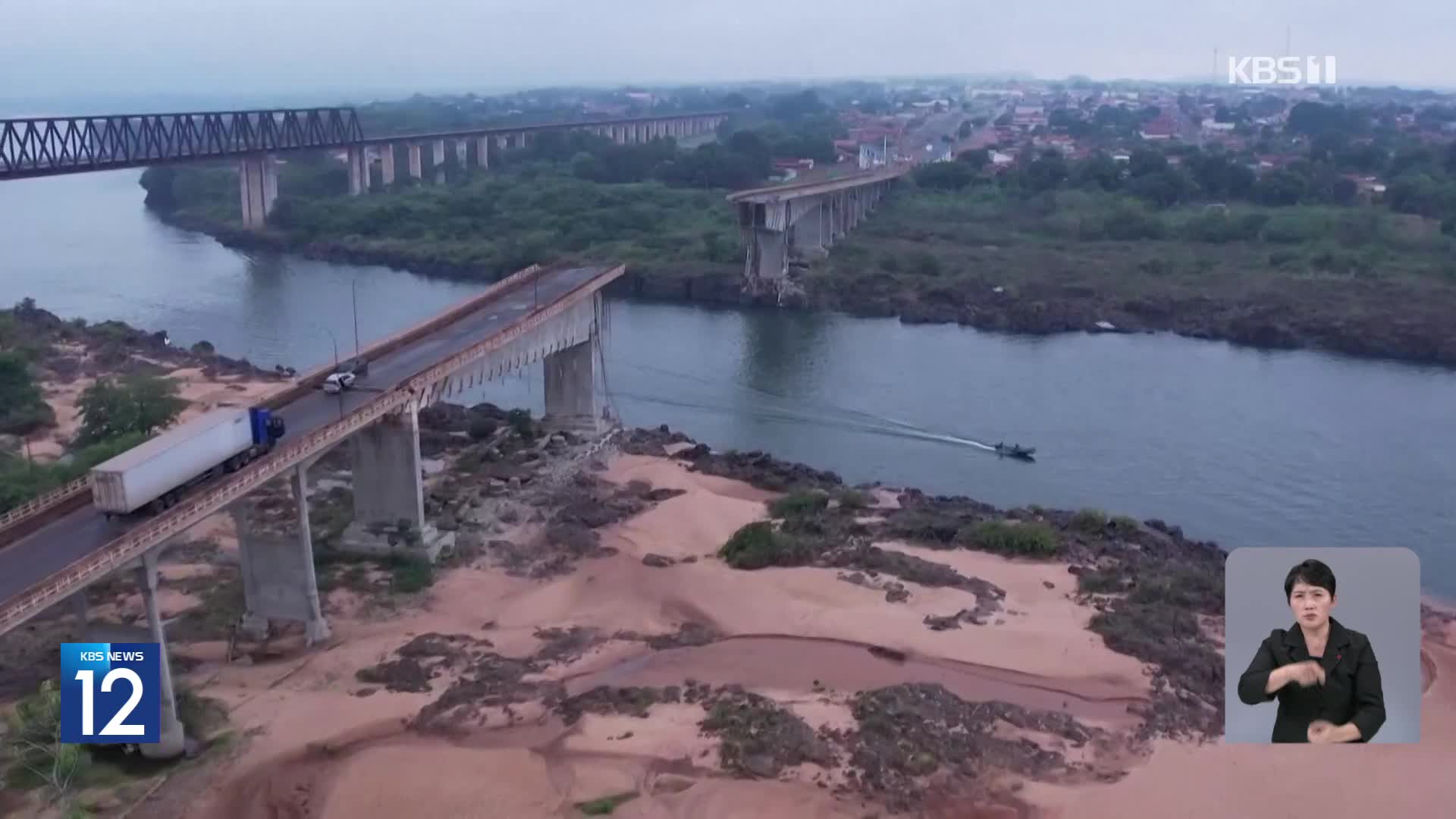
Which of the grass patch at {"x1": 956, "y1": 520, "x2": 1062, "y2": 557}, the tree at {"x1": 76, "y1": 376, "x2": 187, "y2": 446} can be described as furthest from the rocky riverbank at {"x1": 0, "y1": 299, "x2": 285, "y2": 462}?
the grass patch at {"x1": 956, "y1": 520, "x2": 1062, "y2": 557}

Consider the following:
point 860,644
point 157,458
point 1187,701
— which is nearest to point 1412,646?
point 1187,701

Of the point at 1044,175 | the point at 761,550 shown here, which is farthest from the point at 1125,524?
the point at 1044,175

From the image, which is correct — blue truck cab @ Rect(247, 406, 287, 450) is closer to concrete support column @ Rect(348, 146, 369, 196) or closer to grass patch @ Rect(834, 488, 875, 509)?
grass patch @ Rect(834, 488, 875, 509)

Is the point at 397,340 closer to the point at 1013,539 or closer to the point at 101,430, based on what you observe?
the point at 101,430

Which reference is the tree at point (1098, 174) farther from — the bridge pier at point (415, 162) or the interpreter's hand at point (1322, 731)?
the interpreter's hand at point (1322, 731)

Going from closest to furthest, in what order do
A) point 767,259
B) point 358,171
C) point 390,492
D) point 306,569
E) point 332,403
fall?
point 306,569, point 332,403, point 390,492, point 767,259, point 358,171
